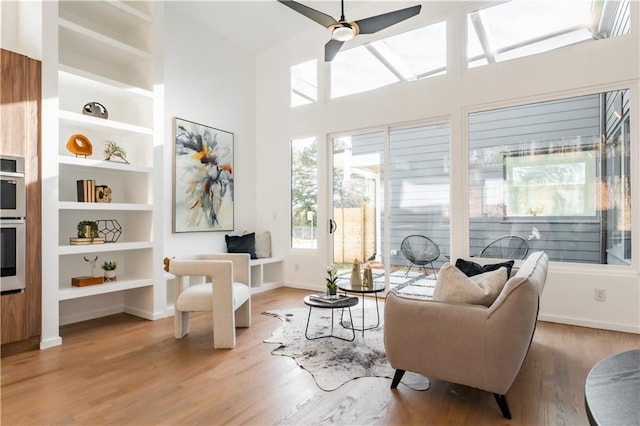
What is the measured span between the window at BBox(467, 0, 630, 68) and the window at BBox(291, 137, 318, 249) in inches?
96.9

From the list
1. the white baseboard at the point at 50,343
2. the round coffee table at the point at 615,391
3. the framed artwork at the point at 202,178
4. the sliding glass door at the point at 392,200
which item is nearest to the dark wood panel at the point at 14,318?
the white baseboard at the point at 50,343

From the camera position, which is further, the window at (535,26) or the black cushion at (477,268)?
the window at (535,26)

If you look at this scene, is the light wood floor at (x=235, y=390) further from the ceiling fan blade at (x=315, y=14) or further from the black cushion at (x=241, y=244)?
the ceiling fan blade at (x=315, y=14)

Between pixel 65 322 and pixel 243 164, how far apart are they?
3035mm

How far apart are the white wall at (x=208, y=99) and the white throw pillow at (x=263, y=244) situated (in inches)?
11.6

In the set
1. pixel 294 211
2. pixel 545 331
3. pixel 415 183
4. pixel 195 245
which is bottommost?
pixel 545 331

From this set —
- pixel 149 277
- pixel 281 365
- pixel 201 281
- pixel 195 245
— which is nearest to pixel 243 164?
pixel 195 245

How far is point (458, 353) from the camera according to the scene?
2.04 meters

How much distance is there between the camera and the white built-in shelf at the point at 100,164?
3.33 metres

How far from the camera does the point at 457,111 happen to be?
170 inches

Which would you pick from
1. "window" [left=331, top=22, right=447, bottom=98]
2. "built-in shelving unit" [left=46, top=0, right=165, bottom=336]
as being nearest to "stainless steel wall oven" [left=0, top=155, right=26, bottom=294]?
"built-in shelving unit" [left=46, top=0, right=165, bottom=336]

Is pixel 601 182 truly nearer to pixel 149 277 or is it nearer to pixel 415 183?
pixel 415 183

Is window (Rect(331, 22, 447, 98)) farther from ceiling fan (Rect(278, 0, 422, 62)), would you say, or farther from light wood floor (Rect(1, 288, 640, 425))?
light wood floor (Rect(1, 288, 640, 425))

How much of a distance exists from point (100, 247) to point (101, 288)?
15.6 inches
